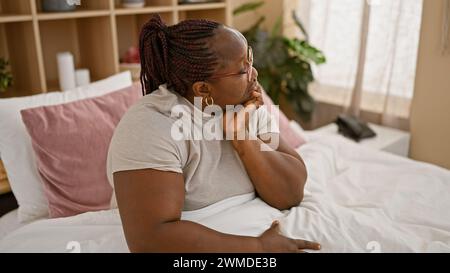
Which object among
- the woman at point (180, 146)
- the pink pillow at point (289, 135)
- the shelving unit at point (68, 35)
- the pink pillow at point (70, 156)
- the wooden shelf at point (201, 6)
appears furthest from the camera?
the wooden shelf at point (201, 6)

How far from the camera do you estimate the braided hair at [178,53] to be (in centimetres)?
95

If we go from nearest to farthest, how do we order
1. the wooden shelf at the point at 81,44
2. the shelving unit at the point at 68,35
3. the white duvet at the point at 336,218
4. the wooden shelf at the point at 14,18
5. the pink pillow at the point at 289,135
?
1. the white duvet at the point at 336,218
2. the wooden shelf at the point at 14,18
3. the shelving unit at the point at 68,35
4. the pink pillow at the point at 289,135
5. the wooden shelf at the point at 81,44

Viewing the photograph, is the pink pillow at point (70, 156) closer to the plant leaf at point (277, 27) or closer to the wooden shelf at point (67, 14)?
the wooden shelf at point (67, 14)

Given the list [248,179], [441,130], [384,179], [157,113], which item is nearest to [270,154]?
[248,179]

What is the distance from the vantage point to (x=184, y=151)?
1.02 m

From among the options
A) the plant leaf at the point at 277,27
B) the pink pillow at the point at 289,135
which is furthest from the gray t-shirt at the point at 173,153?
the plant leaf at the point at 277,27

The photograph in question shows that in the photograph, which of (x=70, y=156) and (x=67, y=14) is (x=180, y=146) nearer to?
(x=70, y=156)

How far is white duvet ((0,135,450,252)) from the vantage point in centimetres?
103

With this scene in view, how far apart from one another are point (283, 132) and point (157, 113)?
0.85 meters

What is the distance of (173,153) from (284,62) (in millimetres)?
1720

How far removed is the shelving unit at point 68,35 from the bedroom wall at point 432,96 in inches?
36.6

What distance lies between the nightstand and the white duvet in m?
0.57

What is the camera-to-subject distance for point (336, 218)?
110 cm

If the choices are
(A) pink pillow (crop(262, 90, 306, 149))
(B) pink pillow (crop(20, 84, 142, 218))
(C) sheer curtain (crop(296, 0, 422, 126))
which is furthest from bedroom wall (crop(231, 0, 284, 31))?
(B) pink pillow (crop(20, 84, 142, 218))
